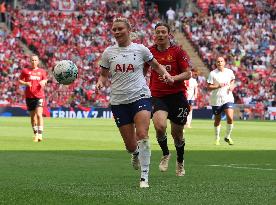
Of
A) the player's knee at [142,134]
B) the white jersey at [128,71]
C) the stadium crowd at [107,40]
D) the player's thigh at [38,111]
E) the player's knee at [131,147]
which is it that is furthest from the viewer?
the stadium crowd at [107,40]

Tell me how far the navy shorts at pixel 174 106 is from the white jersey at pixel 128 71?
1870 millimetres

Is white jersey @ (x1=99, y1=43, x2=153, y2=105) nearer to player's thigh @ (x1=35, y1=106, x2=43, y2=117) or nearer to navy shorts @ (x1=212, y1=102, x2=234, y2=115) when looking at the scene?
navy shorts @ (x1=212, y1=102, x2=234, y2=115)

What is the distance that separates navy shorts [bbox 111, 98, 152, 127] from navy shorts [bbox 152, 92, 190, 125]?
1.77 metres

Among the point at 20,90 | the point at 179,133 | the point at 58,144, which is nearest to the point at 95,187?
the point at 179,133

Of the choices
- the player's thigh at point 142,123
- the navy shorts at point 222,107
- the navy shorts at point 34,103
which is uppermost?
the player's thigh at point 142,123

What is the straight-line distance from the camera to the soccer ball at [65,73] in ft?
47.7

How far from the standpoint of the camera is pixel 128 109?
508 inches

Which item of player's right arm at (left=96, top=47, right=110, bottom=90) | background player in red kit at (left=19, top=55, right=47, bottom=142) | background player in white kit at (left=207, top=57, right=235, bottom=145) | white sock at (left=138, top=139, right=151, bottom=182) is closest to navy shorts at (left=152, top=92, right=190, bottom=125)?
player's right arm at (left=96, top=47, right=110, bottom=90)

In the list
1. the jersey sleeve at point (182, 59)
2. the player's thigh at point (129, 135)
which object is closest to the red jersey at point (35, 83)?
the jersey sleeve at point (182, 59)

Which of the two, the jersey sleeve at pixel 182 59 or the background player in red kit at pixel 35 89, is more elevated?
the jersey sleeve at pixel 182 59

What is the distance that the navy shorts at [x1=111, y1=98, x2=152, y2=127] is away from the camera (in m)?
12.8

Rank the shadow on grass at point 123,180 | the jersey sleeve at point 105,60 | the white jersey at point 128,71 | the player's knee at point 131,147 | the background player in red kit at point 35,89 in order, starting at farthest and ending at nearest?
the background player in red kit at point 35,89, the player's knee at point 131,147, the jersey sleeve at point 105,60, the white jersey at point 128,71, the shadow on grass at point 123,180

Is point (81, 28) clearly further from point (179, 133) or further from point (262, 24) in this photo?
point (179, 133)

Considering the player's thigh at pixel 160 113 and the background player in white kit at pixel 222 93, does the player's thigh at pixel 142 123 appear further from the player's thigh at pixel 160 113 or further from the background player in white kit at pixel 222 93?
the background player in white kit at pixel 222 93
